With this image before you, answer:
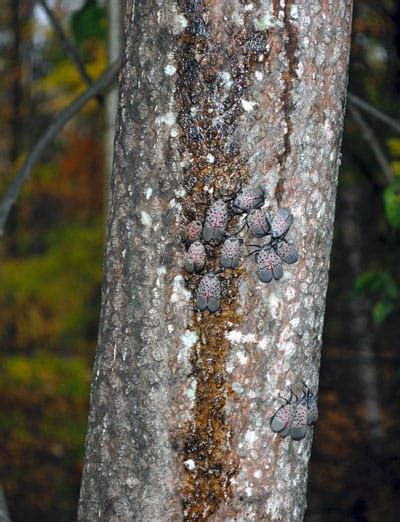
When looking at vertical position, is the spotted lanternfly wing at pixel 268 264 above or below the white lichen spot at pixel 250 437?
above

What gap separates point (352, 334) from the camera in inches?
338

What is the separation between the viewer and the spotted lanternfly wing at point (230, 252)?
165 cm

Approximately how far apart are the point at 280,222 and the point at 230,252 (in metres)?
0.14

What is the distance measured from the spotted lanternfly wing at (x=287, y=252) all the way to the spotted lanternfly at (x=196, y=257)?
7.2 inches

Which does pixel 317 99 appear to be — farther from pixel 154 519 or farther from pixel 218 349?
pixel 154 519

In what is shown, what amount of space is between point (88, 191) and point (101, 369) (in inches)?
533

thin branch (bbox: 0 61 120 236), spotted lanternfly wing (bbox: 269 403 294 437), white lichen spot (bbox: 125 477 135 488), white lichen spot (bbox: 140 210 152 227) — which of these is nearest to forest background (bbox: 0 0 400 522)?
thin branch (bbox: 0 61 120 236)

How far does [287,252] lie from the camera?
66.8 inches

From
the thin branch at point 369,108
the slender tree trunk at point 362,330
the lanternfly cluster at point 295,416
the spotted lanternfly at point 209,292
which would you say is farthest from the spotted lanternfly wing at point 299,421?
the slender tree trunk at point 362,330

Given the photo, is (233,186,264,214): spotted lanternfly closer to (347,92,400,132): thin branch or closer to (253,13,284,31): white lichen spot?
(253,13,284,31): white lichen spot

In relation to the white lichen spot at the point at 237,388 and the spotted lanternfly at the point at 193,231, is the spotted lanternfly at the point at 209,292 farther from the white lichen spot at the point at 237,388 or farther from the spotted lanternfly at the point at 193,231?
the white lichen spot at the point at 237,388

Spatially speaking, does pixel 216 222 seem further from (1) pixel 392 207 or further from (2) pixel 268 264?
(1) pixel 392 207

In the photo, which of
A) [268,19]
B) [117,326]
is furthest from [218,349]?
[268,19]

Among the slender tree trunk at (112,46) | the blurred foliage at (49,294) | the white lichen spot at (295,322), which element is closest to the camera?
the white lichen spot at (295,322)
